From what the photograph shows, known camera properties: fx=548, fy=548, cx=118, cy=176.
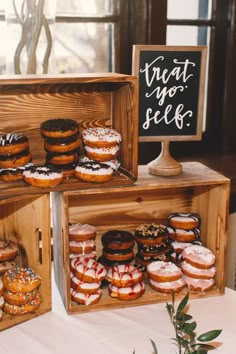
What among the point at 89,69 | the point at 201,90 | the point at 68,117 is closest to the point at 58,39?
the point at 89,69

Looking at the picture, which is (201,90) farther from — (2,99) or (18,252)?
(18,252)

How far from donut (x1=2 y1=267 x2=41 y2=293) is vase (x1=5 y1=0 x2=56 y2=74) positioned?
0.74 m

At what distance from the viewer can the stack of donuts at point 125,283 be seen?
177 centimetres

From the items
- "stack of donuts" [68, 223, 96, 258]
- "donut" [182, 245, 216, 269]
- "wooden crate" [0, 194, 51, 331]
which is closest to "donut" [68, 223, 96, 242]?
"stack of donuts" [68, 223, 96, 258]

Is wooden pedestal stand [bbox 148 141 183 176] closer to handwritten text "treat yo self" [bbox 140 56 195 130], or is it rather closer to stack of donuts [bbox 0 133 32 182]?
handwritten text "treat yo self" [bbox 140 56 195 130]

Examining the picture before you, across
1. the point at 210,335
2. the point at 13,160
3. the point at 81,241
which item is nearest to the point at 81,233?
the point at 81,241

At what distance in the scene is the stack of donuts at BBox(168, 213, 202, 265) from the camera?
190 cm

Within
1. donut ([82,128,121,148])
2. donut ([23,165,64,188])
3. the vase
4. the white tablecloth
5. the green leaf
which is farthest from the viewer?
the vase

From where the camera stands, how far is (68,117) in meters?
1.85

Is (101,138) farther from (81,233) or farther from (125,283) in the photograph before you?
(125,283)

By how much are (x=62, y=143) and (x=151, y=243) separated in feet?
1.53

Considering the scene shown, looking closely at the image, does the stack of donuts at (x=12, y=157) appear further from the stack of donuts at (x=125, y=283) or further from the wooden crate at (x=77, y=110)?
the stack of donuts at (x=125, y=283)

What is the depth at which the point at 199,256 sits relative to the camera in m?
1.83

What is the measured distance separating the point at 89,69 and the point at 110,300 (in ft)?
3.57
